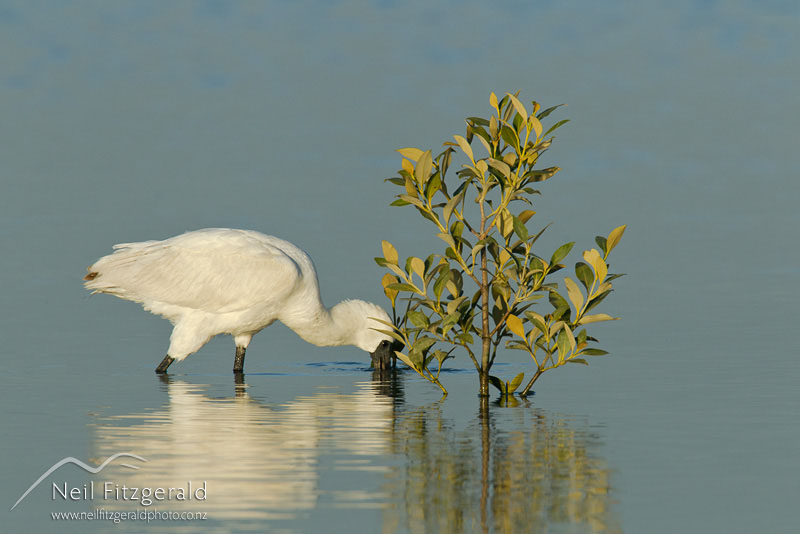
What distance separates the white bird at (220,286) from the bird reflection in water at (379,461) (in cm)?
290

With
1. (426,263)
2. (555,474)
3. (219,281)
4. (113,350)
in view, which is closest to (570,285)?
(426,263)

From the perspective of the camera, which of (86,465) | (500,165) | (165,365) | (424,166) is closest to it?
(86,465)

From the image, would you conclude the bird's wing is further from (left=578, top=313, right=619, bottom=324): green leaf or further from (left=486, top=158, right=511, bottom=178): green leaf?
(left=578, top=313, right=619, bottom=324): green leaf

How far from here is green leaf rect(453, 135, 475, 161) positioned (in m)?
13.6

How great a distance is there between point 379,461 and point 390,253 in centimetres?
431

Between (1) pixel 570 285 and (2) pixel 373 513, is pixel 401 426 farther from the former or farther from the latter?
(2) pixel 373 513

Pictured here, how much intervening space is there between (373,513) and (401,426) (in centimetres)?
386

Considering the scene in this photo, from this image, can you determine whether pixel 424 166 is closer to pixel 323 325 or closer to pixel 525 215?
pixel 525 215

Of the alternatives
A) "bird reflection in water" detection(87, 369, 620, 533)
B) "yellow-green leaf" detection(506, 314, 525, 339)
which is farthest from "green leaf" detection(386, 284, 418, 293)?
"bird reflection in water" detection(87, 369, 620, 533)

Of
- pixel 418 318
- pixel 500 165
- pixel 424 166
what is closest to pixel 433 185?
pixel 424 166

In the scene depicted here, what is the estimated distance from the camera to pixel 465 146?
13.7m

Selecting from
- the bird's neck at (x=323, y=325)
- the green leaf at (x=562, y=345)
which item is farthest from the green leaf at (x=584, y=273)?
the bird's neck at (x=323, y=325)

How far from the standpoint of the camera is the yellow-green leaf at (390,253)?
14.2m

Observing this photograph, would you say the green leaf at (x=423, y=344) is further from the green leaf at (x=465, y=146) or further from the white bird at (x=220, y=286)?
the white bird at (x=220, y=286)
